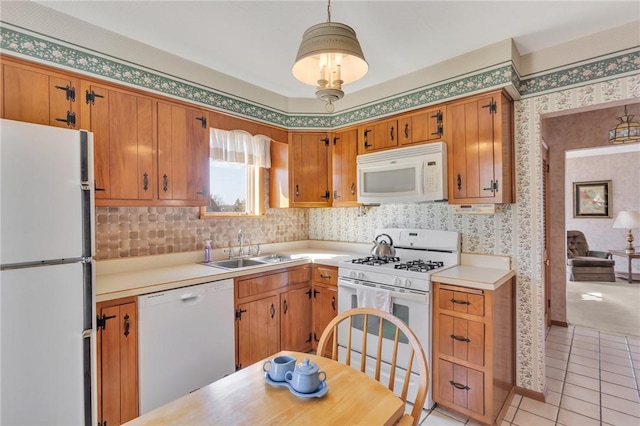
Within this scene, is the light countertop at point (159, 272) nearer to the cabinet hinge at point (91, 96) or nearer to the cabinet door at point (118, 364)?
the cabinet door at point (118, 364)

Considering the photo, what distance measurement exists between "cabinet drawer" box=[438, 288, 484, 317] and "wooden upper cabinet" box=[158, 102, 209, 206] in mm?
2032

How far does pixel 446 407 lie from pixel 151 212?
8.96 feet

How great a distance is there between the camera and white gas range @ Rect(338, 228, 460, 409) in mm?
2271

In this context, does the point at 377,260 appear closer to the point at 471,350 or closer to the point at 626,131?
the point at 471,350

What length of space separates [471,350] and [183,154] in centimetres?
258

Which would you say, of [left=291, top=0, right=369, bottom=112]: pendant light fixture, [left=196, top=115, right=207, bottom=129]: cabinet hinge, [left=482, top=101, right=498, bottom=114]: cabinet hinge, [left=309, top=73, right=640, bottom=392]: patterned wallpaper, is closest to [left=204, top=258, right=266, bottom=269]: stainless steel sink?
[left=196, top=115, right=207, bottom=129]: cabinet hinge

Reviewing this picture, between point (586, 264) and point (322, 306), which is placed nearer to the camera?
point (322, 306)

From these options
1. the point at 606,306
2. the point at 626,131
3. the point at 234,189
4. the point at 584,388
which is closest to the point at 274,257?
the point at 234,189

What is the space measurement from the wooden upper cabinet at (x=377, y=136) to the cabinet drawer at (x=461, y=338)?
1.59 meters

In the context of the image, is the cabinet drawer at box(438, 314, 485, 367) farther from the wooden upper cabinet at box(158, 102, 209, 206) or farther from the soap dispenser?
the wooden upper cabinet at box(158, 102, 209, 206)

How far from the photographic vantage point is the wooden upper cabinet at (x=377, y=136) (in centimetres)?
294

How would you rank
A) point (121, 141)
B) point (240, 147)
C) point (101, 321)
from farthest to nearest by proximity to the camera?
point (240, 147) → point (121, 141) → point (101, 321)

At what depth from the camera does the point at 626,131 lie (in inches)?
121

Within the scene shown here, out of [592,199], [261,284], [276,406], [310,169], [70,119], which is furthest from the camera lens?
[592,199]
